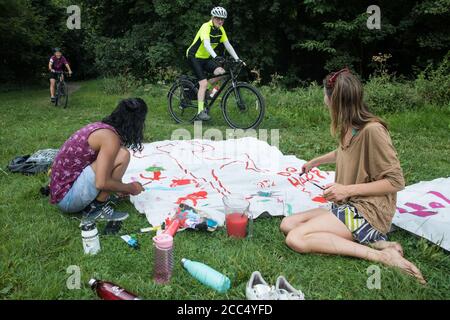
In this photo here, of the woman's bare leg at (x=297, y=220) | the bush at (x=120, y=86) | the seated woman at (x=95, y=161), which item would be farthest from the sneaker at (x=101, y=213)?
the bush at (x=120, y=86)

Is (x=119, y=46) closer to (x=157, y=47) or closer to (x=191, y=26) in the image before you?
(x=157, y=47)

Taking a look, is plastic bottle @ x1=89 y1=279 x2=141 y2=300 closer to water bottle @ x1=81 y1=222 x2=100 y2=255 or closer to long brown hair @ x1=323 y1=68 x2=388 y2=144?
water bottle @ x1=81 y1=222 x2=100 y2=255

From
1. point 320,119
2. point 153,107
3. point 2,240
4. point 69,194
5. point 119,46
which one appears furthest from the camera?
point 119,46

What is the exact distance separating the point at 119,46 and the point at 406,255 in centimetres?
1245

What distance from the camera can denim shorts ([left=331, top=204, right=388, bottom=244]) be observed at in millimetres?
2289

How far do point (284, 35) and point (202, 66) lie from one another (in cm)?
774

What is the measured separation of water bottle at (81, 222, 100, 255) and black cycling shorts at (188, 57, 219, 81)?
12.7 feet

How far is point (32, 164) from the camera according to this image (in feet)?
12.8

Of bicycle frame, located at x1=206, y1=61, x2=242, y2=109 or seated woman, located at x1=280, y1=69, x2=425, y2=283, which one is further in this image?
bicycle frame, located at x1=206, y1=61, x2=242, y2=109

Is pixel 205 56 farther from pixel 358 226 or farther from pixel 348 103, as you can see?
pixel 358 226

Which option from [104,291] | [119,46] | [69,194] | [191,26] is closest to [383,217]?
[104,291]

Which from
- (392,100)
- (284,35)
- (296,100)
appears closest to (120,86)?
(296,100)

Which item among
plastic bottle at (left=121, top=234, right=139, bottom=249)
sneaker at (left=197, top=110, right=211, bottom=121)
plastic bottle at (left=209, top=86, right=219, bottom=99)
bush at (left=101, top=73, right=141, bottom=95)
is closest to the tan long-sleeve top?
plastic bottle at (left=121, top=234, right=139, bottom=249)

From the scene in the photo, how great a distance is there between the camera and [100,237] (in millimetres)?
2564
